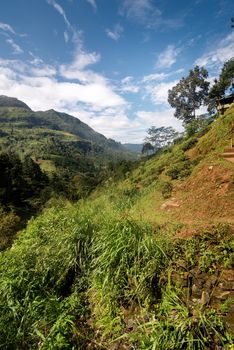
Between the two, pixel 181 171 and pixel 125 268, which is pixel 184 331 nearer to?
pixel 125 268

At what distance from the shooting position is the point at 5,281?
491cm

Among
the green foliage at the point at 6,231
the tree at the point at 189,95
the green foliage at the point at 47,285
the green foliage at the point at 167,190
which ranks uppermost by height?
the tree at the point at 189,95

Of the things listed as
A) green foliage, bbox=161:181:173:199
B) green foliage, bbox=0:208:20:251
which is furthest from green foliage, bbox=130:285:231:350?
green foliage, bbox=0:208:20:251

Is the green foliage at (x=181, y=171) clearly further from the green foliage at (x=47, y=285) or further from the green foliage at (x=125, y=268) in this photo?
the green foliage at (x=125, y=268)

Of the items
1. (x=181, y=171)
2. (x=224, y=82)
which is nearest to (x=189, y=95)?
(x=224, y=82)

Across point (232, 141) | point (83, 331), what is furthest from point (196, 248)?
point (232, 141)

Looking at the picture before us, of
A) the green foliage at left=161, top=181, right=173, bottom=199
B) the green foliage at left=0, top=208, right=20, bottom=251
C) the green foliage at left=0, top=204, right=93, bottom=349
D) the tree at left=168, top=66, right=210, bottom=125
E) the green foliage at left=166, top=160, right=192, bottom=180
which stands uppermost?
the tree at left=168, top=66, right=210, bottom=125

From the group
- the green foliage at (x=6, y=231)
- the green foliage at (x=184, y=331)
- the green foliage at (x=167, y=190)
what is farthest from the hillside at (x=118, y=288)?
the green foliage at (x=6, y=231)

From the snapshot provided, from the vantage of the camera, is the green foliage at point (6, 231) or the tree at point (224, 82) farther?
the tree at point (224, 82)

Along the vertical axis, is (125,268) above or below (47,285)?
above

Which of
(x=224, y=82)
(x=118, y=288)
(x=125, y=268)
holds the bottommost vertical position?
(x=118, y=288)

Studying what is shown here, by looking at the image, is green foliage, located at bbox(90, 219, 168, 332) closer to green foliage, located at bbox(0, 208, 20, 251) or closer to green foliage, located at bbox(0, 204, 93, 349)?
green foliage, located at bbox(0, 204, 93, 349)

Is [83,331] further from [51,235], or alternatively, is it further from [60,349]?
[51,235]

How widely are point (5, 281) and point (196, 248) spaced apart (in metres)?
3.94
